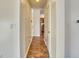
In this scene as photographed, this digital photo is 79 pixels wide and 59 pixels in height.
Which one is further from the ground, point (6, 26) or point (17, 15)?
point (17, 15)

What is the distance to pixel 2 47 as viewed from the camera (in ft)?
10.0

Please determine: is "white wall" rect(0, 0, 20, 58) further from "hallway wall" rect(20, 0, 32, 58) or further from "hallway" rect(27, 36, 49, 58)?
"hallway" rect(27, 36, 49, 58)

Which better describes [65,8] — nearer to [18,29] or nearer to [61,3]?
[61,3]
